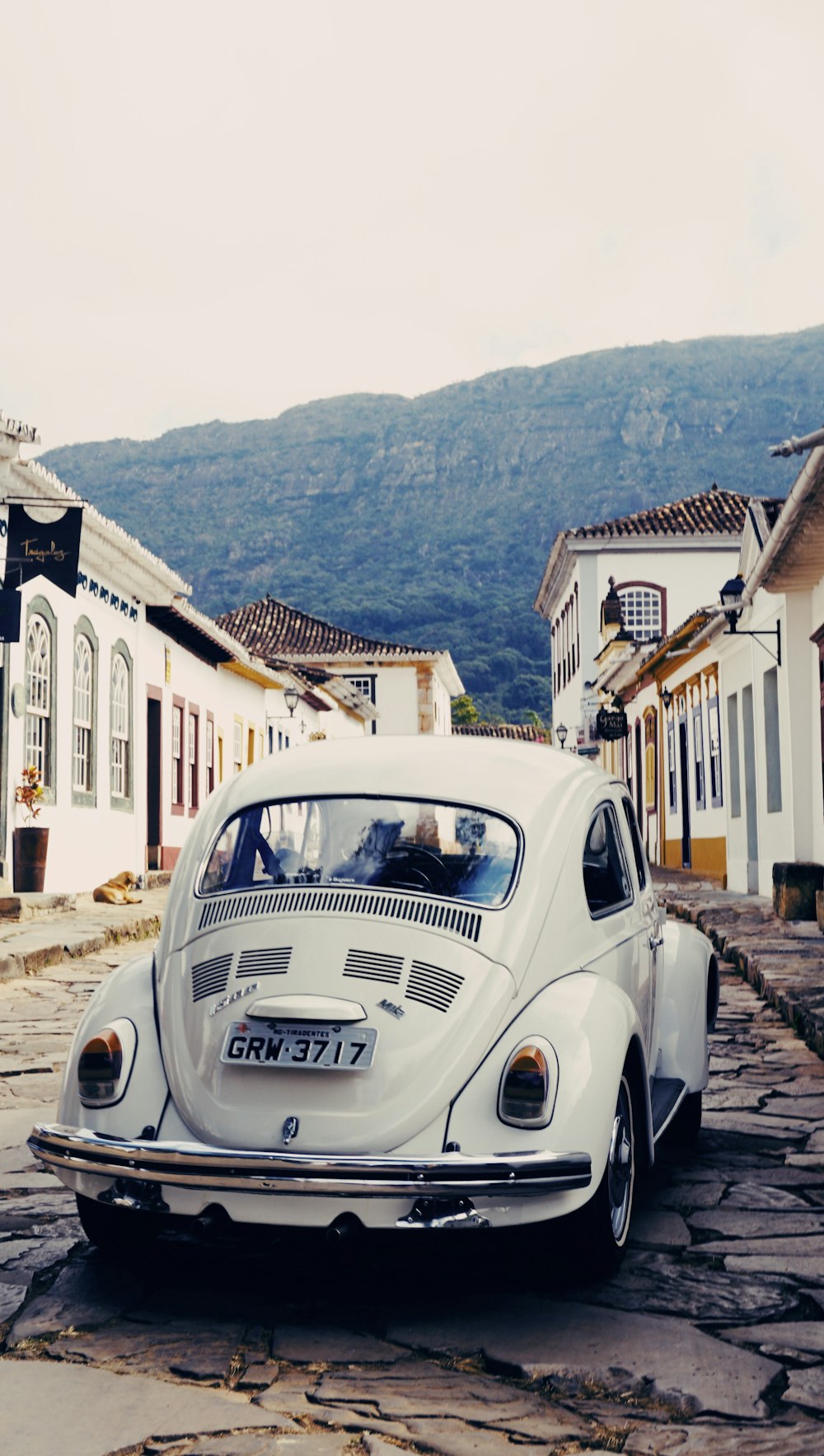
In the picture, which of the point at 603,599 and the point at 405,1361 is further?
the point at 603,599

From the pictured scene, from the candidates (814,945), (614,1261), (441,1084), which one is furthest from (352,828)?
(814,945)

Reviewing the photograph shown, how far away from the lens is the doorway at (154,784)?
83.5 ft

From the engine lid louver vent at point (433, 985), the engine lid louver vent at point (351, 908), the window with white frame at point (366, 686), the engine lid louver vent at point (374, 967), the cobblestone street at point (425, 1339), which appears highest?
the window with white frame at point (366, 686)

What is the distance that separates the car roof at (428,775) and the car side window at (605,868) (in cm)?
17

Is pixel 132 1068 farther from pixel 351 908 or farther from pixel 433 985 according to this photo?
pixel 433 985

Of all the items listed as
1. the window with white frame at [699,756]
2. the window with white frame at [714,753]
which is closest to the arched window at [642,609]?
the window with white frame at [699,756]

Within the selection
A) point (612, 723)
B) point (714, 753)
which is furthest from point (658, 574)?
point (714, 753)

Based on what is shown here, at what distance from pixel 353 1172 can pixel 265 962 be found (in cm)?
73

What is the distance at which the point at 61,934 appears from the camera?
14.2 m

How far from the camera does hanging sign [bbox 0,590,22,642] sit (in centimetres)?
1581

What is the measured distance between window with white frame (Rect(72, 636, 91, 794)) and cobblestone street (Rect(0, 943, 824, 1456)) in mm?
15243

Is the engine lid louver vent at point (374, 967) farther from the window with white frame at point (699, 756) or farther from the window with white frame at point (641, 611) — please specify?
the window with white frame at point (641, 611)

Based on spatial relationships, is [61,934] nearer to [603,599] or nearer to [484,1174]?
[484,1174]

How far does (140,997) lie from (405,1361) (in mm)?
1441
